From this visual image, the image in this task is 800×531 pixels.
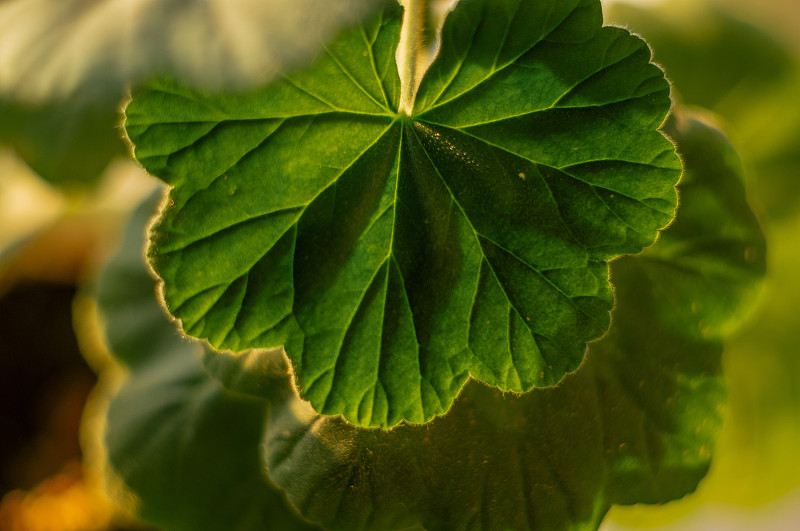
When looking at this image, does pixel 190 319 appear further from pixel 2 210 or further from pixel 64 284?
pixel 64 284

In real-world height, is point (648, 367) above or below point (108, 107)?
below

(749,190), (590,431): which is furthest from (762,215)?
(590,431)

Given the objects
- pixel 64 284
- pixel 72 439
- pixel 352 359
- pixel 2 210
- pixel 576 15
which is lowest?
pixel 72 439

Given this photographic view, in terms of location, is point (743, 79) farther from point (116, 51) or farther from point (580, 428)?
point (116, 51)

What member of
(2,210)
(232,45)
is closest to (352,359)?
(232,45)

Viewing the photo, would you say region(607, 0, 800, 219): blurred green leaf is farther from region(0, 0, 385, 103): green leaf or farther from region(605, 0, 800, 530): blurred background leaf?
region(0, 0, 385, 103): green leaf

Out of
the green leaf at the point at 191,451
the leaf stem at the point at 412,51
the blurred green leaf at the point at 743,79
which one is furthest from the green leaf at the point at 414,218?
the blurred green leaf at the point at 743,79
